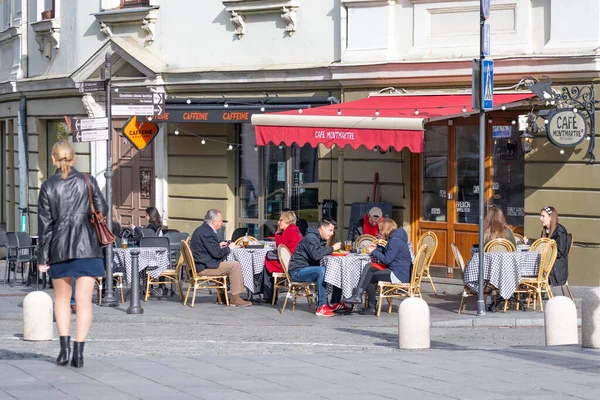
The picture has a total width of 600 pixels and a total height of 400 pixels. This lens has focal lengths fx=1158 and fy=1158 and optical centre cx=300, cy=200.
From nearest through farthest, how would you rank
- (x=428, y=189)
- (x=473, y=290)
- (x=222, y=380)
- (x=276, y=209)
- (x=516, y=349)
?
1. (x=222, y=380)
2. (x=516, y=349)
3. (x=473, y=290)
4. (x=428, y=189)
5. (x=276, y=209)

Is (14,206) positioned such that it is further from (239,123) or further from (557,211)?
(557,211)

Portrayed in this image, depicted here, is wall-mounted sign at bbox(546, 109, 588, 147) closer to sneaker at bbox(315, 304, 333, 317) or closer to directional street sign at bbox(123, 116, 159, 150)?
sneaker at bbox(315, 304, 333, 317)

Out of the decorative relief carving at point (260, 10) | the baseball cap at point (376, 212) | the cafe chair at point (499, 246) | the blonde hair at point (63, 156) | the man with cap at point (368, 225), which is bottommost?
the cafe chair at point (499, 246)

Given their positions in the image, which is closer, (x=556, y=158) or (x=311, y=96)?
(x=556, y=158)

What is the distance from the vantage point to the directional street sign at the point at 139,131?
21.7 m

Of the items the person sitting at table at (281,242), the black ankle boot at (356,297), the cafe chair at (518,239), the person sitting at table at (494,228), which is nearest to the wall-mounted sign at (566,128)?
the cafe chair at (518,239)

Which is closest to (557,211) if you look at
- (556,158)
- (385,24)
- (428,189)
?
(556,158)

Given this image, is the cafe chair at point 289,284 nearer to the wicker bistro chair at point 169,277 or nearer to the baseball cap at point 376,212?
the wicker bistro chair at point 169,277

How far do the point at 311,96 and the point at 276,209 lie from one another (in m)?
2.50

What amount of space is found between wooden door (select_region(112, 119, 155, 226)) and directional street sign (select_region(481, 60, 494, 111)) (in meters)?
9.89

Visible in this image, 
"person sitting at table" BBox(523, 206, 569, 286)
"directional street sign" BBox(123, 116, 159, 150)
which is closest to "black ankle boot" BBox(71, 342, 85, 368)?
"person sitting at table" BBox(523, 206, 569, 286)

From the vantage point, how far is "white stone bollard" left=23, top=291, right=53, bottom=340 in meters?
12.2

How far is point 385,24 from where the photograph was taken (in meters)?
19.0

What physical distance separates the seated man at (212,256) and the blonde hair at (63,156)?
6752 millimetres
